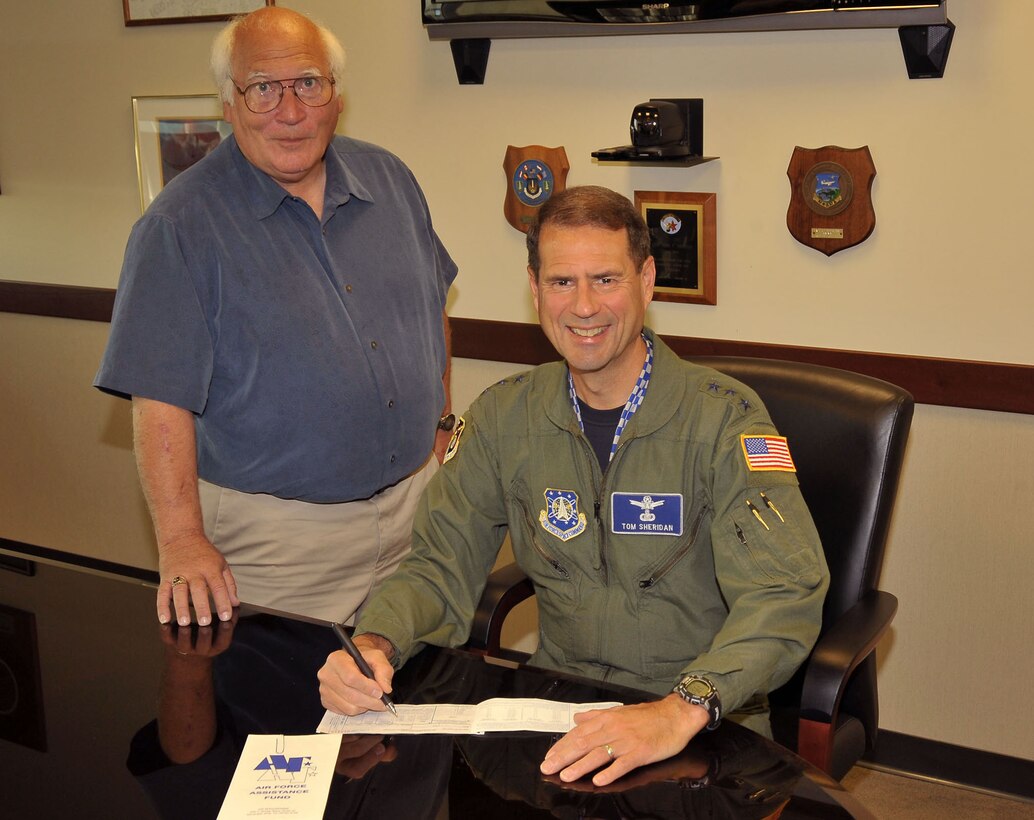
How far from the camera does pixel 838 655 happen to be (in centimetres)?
180

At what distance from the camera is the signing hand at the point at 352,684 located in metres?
1.59

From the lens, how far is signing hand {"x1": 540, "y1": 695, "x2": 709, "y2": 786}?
141 cm

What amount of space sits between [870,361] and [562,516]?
46.8 inches

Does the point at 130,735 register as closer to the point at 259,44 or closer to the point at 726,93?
the point at 259,44

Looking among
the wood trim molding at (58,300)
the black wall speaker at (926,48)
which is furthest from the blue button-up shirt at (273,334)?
the wood trim molding at (58,300)

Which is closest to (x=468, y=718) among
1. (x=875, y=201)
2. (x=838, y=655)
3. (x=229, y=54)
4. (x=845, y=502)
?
(x=838, y=655)

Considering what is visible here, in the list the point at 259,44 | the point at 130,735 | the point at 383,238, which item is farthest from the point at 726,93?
the point at 130,735

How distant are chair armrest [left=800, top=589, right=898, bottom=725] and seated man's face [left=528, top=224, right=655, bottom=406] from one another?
1.90ft

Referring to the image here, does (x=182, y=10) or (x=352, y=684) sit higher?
(x=182, y=10)

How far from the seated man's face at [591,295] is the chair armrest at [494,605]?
18.1 inches

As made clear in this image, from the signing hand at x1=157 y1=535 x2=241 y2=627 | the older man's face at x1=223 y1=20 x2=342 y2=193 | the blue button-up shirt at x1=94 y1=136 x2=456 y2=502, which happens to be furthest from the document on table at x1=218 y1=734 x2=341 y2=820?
the older man's face at x1=223 y1=20 x2=342 y2=193

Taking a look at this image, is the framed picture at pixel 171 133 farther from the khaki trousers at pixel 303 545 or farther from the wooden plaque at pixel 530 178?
the khaki trousers at pixel 303 545

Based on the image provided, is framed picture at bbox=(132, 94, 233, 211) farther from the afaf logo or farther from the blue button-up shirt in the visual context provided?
the afaf logo

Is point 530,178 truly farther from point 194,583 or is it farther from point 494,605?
point 194,583
